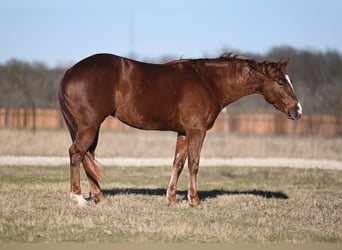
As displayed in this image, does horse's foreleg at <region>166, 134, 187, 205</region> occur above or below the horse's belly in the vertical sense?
below

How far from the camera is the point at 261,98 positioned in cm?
6550

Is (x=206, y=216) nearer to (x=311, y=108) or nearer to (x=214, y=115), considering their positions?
(x=214, y=115)

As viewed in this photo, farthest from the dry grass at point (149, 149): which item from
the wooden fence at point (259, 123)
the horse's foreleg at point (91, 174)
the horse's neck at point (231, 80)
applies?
the wooden fence at point (259, 123)

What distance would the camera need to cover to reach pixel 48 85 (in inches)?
2397

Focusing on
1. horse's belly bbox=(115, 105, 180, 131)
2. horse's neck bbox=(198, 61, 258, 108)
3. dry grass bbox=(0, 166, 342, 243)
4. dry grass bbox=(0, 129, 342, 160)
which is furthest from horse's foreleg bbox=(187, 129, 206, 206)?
dry grass bbox=(0, 129, 342, 160)

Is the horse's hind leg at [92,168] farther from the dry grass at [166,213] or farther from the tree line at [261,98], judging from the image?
the tree line at [261,98]

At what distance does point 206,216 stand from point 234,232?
144 centimetres

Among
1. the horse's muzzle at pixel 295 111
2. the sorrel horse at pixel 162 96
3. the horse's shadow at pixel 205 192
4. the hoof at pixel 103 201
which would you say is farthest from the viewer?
the horse's shadow at pixel 205 192

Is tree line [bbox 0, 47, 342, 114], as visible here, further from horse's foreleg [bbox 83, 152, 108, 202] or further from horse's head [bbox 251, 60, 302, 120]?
horse's head [bbox 251, 60, 302, 120]

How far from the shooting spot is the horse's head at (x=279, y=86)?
11.2 metres

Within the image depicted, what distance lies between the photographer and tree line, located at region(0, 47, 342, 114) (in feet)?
175

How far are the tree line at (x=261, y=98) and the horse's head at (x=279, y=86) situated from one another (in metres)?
36.1

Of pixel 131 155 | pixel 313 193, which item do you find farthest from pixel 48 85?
pixel 313 193

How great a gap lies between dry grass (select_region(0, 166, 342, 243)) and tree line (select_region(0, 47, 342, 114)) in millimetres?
32948
